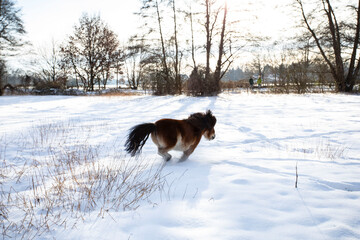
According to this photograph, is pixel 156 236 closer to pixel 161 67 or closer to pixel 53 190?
pixel 53 190

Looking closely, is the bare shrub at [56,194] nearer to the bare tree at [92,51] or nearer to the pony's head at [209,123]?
the pony's head at [209,123]

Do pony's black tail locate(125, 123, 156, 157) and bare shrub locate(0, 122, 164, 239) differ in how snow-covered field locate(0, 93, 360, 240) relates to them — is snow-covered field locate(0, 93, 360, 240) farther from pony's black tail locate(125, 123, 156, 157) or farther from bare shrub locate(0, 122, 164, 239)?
pony's black tail locate(125, 123, 156, 157)

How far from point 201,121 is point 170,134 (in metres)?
0.84

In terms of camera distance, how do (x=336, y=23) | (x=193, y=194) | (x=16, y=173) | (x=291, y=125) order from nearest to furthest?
1. (x=193, y=194)
2. (x=16, y=173)
3. (x=291, y=125)
4. (x=336, y=23)

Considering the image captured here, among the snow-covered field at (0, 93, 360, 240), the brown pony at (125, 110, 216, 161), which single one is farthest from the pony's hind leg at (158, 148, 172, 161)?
the snow-covered field at (0, 93, 360, 240)

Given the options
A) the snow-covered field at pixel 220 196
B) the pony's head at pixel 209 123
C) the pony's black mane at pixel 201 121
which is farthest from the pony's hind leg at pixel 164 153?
the pony's head at pixel 209 123

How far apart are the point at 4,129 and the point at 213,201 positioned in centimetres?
697

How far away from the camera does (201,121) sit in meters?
4.18

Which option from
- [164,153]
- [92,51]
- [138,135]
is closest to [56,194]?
[138,135]

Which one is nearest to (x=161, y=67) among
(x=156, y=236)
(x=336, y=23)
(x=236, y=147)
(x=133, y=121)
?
(x=133, y=121)

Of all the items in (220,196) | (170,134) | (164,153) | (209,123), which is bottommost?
(220,196)

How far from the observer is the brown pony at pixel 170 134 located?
345cm

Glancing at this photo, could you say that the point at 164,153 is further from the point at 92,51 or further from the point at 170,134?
the point at 92,51

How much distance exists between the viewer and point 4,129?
637 cm
